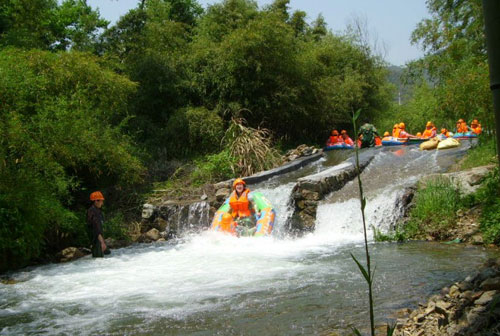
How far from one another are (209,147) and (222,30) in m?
5.97

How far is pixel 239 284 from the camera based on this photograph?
632cm

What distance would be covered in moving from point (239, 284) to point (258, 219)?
4.17 m

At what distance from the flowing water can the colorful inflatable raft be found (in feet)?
0.88

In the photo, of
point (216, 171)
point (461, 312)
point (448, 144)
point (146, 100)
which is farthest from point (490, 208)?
point (146, 100)

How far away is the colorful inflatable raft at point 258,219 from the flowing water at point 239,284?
0.27m

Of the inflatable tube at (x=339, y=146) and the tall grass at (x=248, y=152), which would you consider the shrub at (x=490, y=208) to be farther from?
the inflatable tube at (x=339, y=146)

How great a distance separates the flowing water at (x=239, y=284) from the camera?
15.7ft

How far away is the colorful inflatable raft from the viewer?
1010 centimetres

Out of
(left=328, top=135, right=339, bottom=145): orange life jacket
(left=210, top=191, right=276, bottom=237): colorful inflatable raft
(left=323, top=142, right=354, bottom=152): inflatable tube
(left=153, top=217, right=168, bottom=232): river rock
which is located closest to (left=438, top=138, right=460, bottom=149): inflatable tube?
(left=323, top=142, right=354, bottom=152): inflatable tube

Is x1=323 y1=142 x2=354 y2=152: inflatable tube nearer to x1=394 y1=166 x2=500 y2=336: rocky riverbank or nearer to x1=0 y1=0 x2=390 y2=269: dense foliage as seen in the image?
x1=0 y1=0 x2=390 y2=269: dense foliage

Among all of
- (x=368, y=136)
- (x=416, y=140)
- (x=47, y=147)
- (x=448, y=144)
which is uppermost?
(x=368, y=136)

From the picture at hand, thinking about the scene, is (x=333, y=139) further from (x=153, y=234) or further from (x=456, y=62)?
(x=153, y=234)

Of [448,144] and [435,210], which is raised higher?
[448,144]

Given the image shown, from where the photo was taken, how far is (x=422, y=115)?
33906 millimetres
